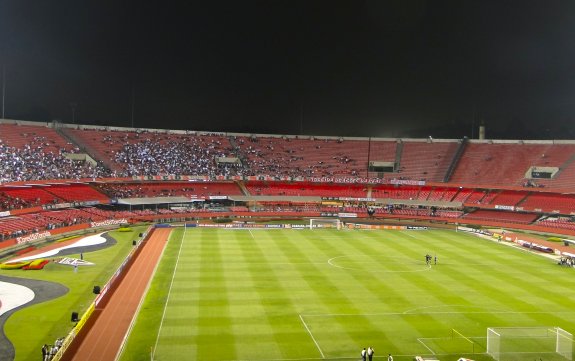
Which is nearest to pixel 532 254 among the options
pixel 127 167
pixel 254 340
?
pixel 254 340

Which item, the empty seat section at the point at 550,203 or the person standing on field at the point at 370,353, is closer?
the person standing on field at the point at 370,353

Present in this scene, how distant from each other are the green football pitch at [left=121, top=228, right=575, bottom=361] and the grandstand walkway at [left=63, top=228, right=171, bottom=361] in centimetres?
71

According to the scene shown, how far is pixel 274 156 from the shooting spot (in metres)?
102

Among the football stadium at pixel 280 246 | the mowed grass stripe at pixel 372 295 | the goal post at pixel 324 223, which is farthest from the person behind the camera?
the goal post at pixel 324 223

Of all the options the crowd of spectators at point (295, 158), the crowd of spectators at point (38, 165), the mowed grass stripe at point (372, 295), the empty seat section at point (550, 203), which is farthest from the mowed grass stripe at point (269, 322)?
the crowd of spectators at point (295, 158)

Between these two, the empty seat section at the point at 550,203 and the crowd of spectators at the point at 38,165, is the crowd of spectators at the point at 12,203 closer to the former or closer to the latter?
the crowd of spectators at the point at 38,165

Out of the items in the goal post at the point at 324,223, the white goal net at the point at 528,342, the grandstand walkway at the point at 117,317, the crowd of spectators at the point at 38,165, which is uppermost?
the crowd of spectators at the point at 38,165

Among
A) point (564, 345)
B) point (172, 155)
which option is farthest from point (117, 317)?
point (172, 155)

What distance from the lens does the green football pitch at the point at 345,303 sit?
1040 inches

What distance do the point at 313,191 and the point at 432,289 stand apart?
189ft

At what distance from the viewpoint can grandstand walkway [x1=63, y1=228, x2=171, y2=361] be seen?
25188mm

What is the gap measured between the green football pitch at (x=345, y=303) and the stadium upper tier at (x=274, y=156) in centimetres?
3208

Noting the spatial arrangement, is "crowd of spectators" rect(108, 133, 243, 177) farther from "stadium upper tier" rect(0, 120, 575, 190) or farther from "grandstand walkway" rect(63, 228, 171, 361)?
"grandstand walkway" rect(63, 228, 171, 361)

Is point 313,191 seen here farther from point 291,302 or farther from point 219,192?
point 291,302
